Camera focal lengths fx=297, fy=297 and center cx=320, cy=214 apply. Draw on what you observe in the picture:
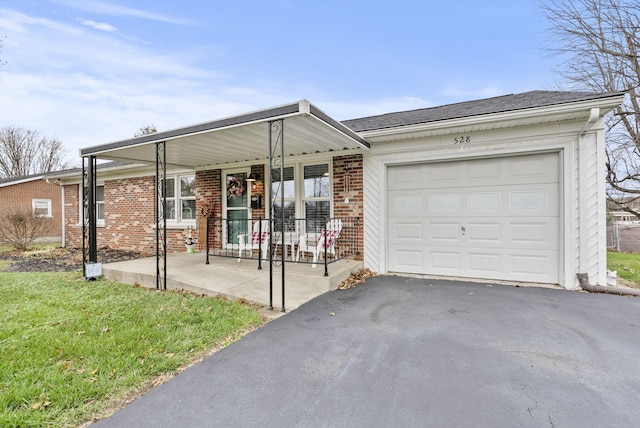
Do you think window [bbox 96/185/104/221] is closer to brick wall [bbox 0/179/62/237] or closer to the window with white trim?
the window with white trim

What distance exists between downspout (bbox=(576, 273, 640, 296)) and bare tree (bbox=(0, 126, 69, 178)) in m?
34.5

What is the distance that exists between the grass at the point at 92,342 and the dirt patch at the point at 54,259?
2.75 m

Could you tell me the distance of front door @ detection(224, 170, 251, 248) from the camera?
7668mm

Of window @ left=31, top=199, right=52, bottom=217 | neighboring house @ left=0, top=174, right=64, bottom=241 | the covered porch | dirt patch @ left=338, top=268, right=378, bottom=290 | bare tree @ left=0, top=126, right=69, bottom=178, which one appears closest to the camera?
the covered porch

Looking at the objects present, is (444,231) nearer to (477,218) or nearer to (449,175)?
(477,218)

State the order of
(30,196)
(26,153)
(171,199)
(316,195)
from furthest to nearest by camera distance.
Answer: (26,153) < (30,196) < (171,199) < (316,195)

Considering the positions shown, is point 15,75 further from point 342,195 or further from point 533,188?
point 533,188

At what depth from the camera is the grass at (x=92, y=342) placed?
1991 millimetres

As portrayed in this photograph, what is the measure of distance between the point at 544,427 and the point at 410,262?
4139 mm

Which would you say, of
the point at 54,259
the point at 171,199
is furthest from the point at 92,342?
Result: the point at 54,259

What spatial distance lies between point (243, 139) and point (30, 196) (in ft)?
64.5

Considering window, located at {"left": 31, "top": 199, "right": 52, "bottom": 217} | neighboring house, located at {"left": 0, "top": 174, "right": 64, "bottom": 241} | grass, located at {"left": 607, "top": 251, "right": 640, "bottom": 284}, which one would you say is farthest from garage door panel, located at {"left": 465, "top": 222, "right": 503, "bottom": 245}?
window, located at {"left": 31, "top": 199, "right": 52, "bottom": 217}

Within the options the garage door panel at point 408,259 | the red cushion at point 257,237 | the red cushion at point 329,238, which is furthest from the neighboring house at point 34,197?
the garage door panel at point 408,259

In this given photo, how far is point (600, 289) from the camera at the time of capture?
4441 mm
